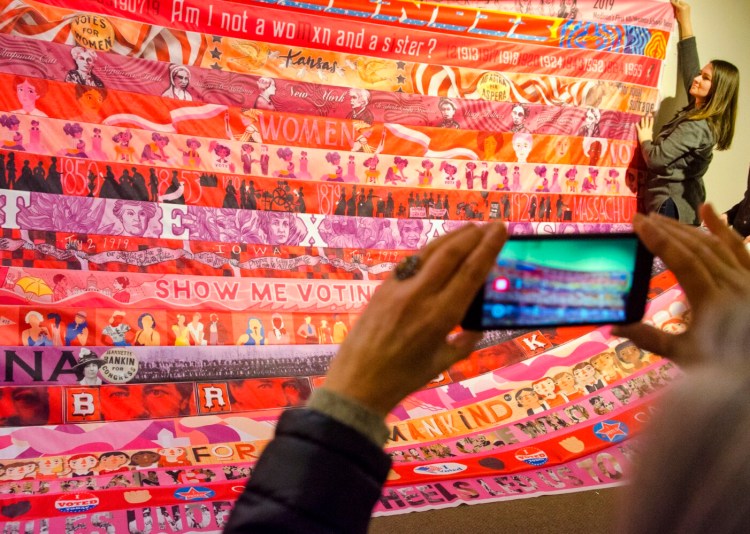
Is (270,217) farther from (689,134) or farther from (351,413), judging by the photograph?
(351,413)

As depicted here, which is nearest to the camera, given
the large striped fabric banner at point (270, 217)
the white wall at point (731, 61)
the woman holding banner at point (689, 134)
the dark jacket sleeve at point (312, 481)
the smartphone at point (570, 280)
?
the dark jacket sleeve at point (312, 481)

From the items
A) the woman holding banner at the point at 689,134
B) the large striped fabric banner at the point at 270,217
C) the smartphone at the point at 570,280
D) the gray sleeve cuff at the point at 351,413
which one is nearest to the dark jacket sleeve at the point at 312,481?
the gray sleeve cuff at the point at 351,413

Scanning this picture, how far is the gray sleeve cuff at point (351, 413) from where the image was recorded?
53cm

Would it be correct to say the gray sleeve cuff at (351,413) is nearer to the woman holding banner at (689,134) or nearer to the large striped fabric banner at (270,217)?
the large striped fabric banner at (270,217)

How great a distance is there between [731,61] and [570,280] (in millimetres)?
4218

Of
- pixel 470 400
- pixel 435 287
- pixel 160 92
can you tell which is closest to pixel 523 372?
pixel 470 400

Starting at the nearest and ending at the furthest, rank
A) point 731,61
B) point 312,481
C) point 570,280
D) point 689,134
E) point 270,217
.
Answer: point 312,481 → point 570,280 → point 270,217 → point 689,134 → point 731,61

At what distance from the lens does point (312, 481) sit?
49 centimetres

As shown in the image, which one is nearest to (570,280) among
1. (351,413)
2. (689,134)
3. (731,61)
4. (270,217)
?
(351,413)

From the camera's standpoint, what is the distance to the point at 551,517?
2240 mm

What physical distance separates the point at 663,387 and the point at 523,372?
2.96 meters

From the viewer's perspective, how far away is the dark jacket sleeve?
0.48m

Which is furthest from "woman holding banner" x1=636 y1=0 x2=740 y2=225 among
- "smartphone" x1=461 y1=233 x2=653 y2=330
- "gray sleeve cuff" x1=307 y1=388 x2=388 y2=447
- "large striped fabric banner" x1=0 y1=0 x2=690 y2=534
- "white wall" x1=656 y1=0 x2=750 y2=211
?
"gray sleeve cuff" x1=307 y1=388 x2=388 y2=447

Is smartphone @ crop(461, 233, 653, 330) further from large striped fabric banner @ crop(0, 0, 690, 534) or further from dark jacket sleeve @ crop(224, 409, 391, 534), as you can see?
large striped fabric banner @ crop(0, 0, 690, 534)
